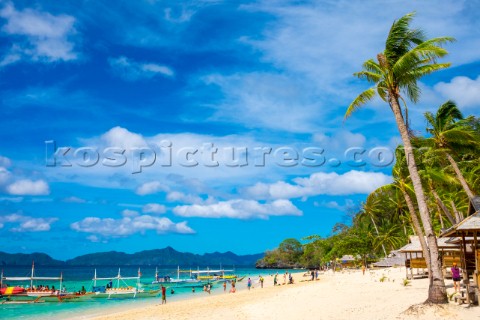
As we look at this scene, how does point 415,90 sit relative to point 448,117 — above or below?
below

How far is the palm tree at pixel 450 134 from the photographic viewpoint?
21094mm

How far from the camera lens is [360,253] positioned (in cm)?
5469

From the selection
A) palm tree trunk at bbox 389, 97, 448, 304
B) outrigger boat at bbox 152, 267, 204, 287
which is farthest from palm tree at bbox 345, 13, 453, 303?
outrigger boat at bbox 152, 267, 204, 287

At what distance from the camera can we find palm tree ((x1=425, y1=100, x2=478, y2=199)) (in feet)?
69.2

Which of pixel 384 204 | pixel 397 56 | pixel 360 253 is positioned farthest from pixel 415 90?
pixel 384 204

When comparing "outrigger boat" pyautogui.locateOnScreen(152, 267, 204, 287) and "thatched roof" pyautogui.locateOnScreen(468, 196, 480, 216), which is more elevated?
"thatched roof" pyautogui.locateOnScreen(468, 196, 480, 216)

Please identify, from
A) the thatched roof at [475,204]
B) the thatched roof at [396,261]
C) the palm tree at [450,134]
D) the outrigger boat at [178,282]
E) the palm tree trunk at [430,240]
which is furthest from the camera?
the outrigger boat at [178,282]

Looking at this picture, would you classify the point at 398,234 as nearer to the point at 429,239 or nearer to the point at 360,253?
the point at 360,253

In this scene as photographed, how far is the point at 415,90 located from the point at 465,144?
9363 millimetres

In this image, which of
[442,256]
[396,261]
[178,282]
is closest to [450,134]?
[442,256]

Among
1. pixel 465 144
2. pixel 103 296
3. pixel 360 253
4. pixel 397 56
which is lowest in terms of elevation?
pixel 103 296

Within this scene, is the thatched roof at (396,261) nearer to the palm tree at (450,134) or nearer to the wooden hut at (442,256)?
the wooden hut at (442,256)

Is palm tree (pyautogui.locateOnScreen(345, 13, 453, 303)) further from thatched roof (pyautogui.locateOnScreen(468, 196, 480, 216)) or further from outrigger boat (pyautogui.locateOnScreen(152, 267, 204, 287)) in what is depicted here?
outrigger boat (pyautogui.locateOnScreen(152, 267, 204, 287))

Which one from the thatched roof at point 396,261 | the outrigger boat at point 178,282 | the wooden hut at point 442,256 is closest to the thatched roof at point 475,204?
the wooden hut at point 442,256
